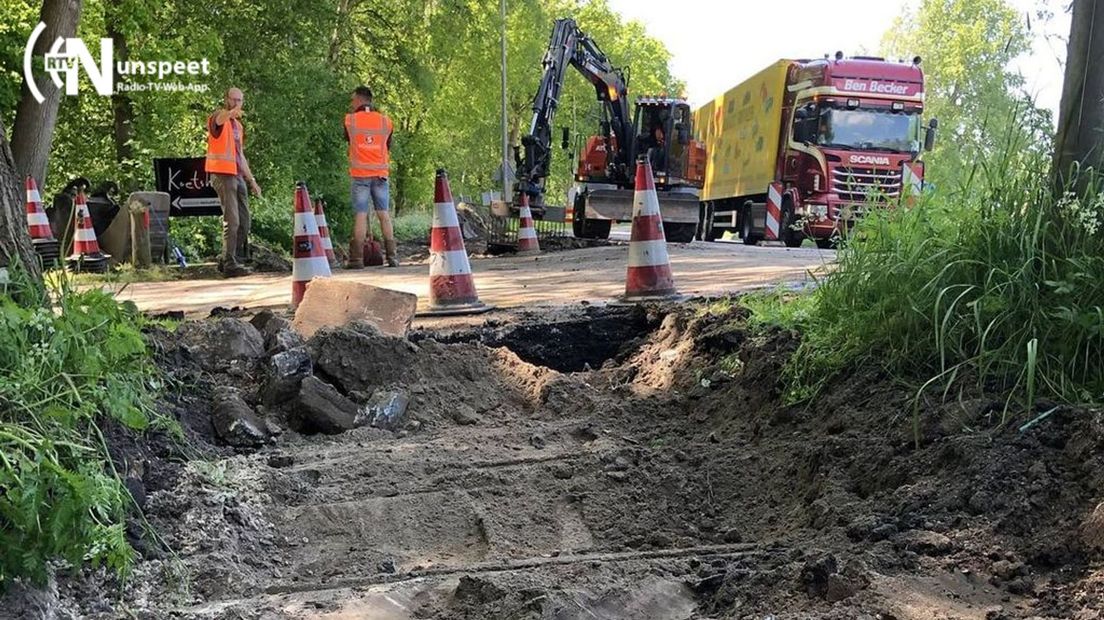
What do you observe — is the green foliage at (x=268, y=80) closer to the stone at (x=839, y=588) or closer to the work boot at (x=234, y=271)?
the work boot at (x=234, y=271)

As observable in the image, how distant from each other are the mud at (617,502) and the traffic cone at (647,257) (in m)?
1.61

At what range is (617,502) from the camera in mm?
3096

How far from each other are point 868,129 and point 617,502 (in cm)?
1475

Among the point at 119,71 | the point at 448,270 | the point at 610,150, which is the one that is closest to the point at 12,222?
the point at 448,270

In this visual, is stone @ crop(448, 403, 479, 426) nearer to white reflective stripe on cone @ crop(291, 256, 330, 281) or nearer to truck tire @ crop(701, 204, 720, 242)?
white reflective stripe on cone @ crop(291, 256, 330, 281)

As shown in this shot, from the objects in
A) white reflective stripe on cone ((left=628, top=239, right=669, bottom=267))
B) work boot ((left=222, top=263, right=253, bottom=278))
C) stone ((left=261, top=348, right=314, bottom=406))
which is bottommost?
stone ((left=261, top=348, right=314, bottom=406))

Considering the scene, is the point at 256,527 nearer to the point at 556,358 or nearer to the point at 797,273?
the point at 556,358

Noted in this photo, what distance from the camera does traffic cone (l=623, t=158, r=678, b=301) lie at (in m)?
6.04

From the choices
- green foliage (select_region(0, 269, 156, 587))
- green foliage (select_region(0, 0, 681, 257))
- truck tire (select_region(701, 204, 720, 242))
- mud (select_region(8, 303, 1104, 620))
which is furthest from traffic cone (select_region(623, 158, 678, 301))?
truck tire (select_region(701, 204, 720, 242))

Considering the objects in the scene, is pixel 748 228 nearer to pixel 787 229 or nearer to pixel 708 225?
pixel 787 229

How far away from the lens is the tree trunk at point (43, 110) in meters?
7.79

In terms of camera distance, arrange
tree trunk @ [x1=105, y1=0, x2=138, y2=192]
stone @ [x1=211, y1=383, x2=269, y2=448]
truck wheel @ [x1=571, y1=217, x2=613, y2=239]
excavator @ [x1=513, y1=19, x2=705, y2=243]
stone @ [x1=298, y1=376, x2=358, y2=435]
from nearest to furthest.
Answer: stone @ [x1=211, y1=383, x2=269, y2=448], stone @ [x1=298, y1=376, x2=358, y2=435], tree trunk @ [x1=105, y1=0, x2=138, y2=192], excavator @ [x1=513, y1=19, x2=705, y2=243], truck wheel @ [x1=571, y1=217, x2=613, y2=239]

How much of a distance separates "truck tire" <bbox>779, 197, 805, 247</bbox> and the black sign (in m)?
10.4

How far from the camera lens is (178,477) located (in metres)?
2.96
